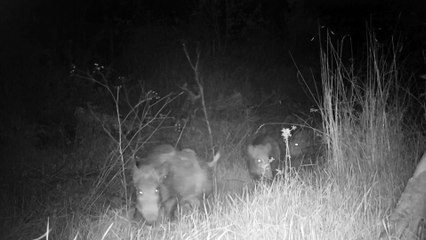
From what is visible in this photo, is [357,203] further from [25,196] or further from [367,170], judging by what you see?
[25,196]

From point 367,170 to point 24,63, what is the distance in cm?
471

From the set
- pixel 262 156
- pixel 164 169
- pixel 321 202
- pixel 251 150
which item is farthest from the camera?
pixel 251 150

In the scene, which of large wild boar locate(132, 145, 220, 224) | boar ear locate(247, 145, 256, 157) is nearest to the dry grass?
large wild boar locate(132, 145, 220, 224)

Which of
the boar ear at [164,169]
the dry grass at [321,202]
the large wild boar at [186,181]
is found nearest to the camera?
the dry grass at [321,202]

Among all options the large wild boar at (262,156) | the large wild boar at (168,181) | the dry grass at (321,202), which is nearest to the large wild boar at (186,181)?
the large wild boar at (168,181)

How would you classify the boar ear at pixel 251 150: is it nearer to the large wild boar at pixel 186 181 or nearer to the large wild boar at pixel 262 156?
the large wild boar at pixel 262 156

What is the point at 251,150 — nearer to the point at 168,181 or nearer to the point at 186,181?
the point at 186,181

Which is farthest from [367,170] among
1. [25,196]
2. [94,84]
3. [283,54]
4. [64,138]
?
[283,54]

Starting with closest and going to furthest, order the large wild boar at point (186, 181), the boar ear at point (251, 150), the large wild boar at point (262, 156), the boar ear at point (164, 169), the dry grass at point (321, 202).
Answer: the dry grass at point (321, 202) < the boar ear at point (164, 169) < the large wild boar at point (186, 181) < the large wild boar at point (262, 156) < the boar ear at point (251, 150)

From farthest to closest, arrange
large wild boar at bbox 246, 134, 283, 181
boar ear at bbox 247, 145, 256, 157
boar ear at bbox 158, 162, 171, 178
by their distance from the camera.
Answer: boar ear at bbox 247, 145, 256, 157 → large wild boar at bbox 246, 134, 283, 181 → boar ear at bbox 158, 162, 171, 178

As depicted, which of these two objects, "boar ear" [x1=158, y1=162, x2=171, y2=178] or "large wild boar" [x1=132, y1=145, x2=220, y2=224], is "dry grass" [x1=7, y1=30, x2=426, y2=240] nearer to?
"large wild boar" [x1=132, y1=145, x2=220, y2=224]

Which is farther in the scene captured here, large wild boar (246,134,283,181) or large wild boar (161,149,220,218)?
large wild boar (246,134,283,181)

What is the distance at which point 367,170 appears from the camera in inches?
183

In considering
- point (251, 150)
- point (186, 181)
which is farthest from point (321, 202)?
point (251, 150)
